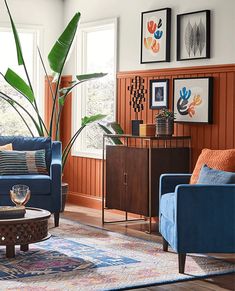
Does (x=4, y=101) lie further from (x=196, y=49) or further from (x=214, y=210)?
(x=214, y=210)

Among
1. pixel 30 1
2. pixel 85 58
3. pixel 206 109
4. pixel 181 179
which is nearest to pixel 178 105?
pixel 206 109

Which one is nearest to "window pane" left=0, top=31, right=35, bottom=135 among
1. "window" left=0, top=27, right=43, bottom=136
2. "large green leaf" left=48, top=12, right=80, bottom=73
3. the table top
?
"window" left=0, top=27, right=43, bottom=136

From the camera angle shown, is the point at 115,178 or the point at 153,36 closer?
the point at 115,178

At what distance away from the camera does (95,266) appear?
491 centimetres

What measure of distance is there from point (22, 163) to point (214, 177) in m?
2.44

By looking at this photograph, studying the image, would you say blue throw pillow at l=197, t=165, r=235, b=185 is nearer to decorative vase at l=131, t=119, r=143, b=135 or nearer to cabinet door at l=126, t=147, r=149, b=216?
cabinet door at l=126, t=147, r=149, b=216

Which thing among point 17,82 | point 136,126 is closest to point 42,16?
point 17,82

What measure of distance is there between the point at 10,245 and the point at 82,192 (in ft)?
10.6

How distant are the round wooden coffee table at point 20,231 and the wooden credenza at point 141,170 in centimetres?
147

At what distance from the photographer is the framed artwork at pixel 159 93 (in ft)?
22.7

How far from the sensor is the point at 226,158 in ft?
17.6

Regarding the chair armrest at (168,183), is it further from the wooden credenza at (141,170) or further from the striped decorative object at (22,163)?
the striped decorative object at (22,163)

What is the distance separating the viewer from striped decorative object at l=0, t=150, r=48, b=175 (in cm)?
674

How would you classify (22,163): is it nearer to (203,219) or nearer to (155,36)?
(155,36)
